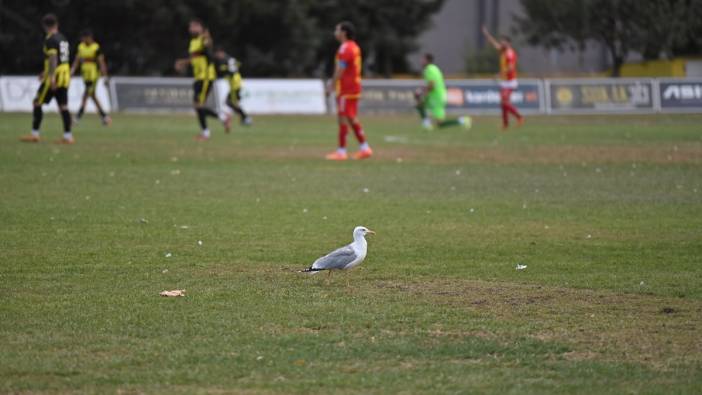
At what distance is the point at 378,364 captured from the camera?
659 cm

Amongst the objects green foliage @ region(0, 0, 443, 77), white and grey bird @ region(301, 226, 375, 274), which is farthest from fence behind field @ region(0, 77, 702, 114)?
white and grey bird @ region(301, 226, 375, 274)

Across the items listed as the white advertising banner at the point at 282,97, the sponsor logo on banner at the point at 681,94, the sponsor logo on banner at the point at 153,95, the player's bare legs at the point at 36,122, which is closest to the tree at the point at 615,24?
the sponsor logo on banner at the point at 681,94

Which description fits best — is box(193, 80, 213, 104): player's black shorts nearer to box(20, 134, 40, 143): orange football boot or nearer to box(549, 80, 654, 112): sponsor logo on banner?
box(20, 134, 40, 143): orange football boot

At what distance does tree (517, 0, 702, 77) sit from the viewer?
163 ft

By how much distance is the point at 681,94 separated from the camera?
4272cm

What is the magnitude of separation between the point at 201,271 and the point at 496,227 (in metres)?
4.00

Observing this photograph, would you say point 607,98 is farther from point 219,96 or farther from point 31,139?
point 31,139

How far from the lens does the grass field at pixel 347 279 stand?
646 centimetres

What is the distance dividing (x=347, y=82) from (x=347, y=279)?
39.6ft

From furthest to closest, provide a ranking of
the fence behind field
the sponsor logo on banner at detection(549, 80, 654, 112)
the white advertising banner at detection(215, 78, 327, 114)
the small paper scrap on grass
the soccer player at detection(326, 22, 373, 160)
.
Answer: the sponsor logo on banner at detection(549, 80, 654, 112)
the fence behind field
the white advertising banner at detection(215, 78, 327, 114)
the soccer player at detection(326, 22, 373, 160)
the small paper scrap on grass

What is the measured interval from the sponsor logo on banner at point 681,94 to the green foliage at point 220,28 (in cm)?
1839

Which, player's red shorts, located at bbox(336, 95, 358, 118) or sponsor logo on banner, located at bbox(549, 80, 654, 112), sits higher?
player's red shorts, located at bbox(336, 95, 358, 118)

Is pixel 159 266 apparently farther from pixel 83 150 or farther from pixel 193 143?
pixel 193 143

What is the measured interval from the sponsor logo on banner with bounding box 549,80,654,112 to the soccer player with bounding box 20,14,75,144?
935 inches
